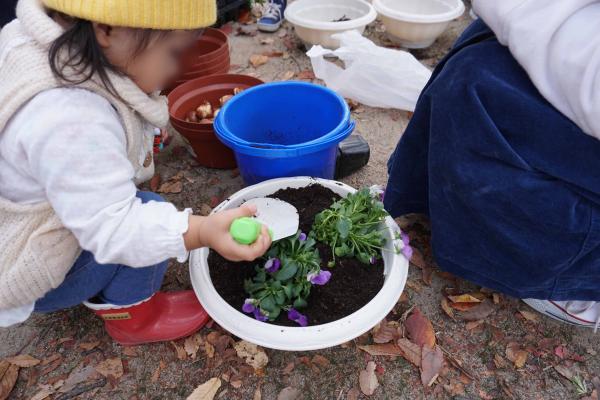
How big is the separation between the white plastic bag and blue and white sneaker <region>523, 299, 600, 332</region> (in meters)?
1.27

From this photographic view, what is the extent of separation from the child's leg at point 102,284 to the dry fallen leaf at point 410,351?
2.64 ft

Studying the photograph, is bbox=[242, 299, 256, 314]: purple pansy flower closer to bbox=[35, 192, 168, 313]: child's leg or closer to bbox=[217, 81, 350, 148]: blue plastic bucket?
bbox=[35, 192, 168, 313]: child's leg

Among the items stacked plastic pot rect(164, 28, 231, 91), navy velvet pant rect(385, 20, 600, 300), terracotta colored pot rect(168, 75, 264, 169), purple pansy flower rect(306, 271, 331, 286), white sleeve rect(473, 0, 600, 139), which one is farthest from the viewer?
stacked plastic pot rect(164, 28, 231, 91)

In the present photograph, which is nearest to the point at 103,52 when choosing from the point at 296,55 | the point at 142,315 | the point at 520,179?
the point at 142,315

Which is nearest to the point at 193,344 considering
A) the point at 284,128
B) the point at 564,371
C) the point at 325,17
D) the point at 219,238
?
the point at 219,238

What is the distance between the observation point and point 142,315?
1377 mm

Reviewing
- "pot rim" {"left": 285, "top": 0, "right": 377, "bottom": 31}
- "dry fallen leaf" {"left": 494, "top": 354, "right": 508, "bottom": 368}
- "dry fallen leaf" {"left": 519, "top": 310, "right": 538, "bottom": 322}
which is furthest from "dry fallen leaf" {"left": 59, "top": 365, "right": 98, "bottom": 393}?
"pot rim" {"left": 285, "top": 0, "right": 377, "bottom": 31}

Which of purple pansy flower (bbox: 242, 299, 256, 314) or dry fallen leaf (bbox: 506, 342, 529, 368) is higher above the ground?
purple pansy flower (bbox: 242, 299, 256, 314)

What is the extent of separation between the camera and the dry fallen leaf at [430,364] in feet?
4.42

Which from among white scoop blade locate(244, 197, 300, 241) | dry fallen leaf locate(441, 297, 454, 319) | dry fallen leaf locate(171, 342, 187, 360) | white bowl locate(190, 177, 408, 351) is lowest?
dry fallen leaf locate(171, 342, 187, 360)

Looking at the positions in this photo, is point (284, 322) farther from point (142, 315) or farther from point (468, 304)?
point (468, 304)

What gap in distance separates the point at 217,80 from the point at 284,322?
127 centimetres

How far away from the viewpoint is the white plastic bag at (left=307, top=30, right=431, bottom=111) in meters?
2.29

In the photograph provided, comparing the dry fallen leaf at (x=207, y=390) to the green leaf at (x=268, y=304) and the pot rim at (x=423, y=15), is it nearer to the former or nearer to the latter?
the green leaf at (x=268, y=304)
